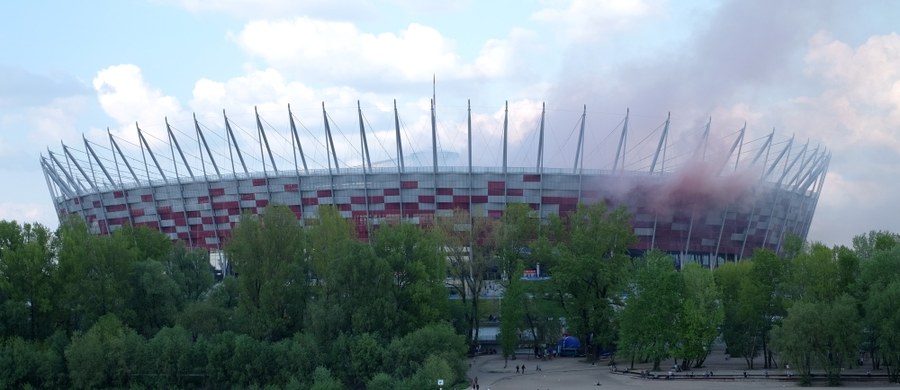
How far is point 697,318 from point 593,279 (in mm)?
10837

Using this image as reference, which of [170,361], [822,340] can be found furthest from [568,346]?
[170,361]

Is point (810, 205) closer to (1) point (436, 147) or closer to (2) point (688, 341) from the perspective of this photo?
(1) point (436, 147)

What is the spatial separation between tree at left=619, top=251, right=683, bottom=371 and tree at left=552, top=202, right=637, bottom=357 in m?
5.23

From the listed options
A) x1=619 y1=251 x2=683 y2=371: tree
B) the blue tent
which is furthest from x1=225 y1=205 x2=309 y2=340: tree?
the blue tent

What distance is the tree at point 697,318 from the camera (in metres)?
58.8

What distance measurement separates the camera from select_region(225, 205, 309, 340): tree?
58.7m

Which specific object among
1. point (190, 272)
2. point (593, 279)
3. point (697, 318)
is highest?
point (190, 272)

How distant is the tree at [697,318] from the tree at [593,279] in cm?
588

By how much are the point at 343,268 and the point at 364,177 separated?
3886 cm

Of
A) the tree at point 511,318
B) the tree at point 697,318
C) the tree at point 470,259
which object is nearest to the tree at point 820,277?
the tree at point 697,318

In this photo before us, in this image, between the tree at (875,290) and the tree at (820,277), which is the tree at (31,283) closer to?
the tree at (820,277)

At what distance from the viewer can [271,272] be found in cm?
6034

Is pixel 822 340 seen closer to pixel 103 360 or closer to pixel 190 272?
pixel 103 360

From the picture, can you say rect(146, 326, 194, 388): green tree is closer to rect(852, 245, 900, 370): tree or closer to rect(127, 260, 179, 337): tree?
rect(127, 260, 179, 337): tree
